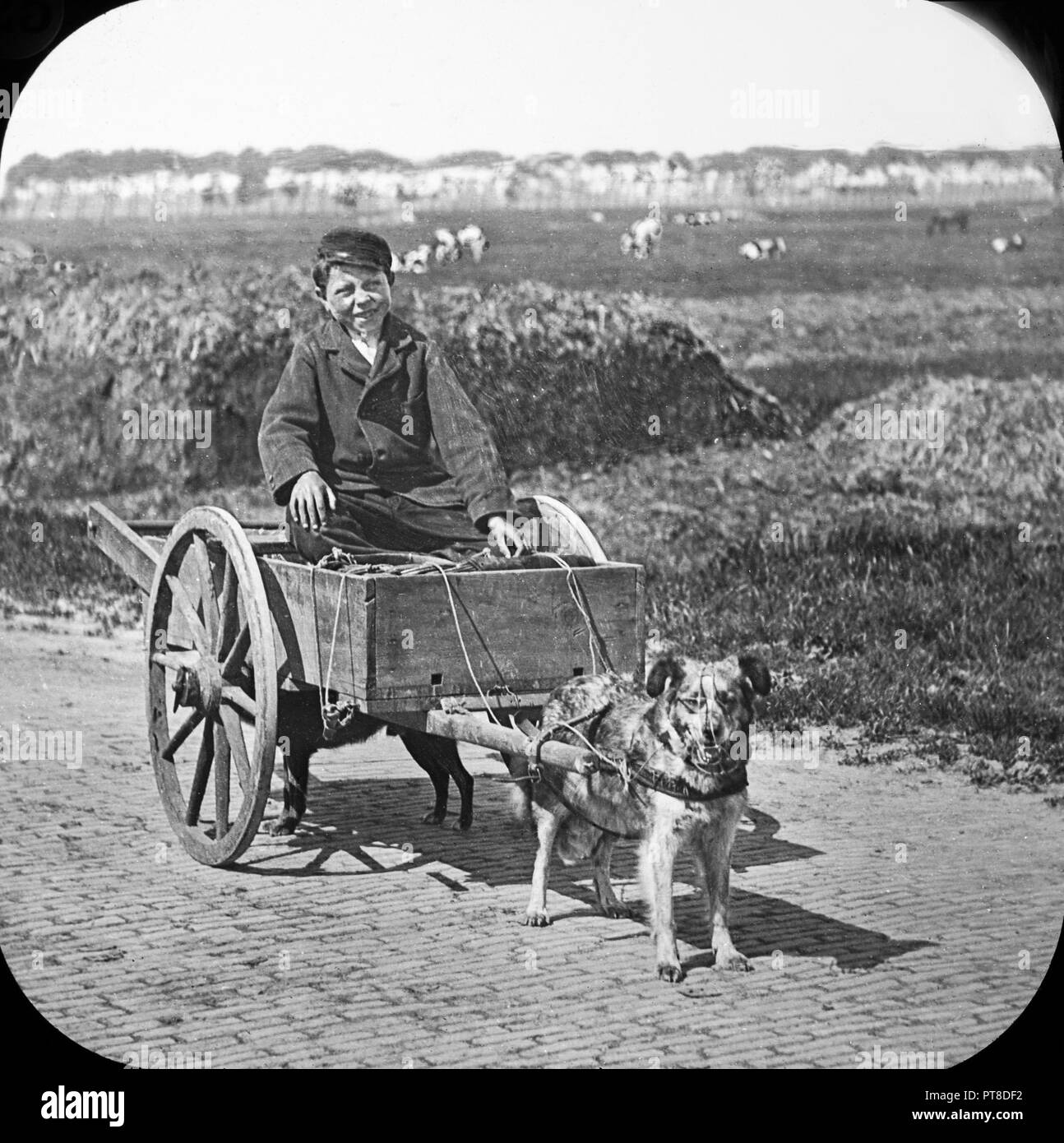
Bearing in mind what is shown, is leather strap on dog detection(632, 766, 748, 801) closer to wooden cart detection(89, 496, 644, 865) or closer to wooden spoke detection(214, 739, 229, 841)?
wooden cart detection(89, 496, 644, 865)

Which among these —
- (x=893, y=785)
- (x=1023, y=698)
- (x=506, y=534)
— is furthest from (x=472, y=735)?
(x=1023, y=698)

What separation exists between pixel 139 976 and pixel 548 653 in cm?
184

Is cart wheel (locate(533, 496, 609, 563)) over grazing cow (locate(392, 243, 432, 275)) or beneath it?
beneath

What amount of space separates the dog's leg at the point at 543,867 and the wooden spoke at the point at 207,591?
1534 mm

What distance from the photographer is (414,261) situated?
10016mm

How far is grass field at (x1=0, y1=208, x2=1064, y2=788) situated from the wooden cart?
8.18 feet

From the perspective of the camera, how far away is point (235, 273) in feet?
33.9

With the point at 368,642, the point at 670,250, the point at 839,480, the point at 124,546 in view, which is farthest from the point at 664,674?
the point at 839,480

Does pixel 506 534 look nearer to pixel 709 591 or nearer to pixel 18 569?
pixel 709 591

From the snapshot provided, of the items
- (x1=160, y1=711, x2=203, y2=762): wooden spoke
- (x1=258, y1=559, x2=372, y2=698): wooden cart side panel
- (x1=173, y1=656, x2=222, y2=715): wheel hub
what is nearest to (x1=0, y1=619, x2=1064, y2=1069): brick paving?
(x1=160, y1=711, x2=203, y2=762): wooden spoke

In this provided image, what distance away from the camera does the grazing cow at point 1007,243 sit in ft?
31.3

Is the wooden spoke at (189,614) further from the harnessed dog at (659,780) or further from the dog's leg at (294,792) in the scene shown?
the harnessed dog at (659,780)

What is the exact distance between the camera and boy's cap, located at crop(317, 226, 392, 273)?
7.73 meters

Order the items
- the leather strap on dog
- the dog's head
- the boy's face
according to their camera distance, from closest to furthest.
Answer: the dog's head
the leather strap on dog
the boy's face
